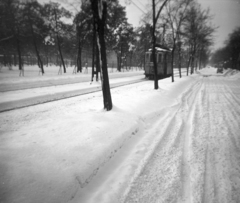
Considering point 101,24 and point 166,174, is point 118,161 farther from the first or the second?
point 101,24

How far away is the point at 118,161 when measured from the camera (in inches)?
106

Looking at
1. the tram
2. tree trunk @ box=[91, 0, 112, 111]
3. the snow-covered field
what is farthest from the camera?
the tram

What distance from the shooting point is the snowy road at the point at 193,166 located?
1.93 meters

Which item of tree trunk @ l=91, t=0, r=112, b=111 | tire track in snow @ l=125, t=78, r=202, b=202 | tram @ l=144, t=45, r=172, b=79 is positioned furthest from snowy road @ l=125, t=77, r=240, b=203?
tram @ l=144, t=45, r=172, b=79

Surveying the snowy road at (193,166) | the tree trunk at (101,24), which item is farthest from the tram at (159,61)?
the snowy road at (193,166)

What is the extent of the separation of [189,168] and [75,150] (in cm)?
225

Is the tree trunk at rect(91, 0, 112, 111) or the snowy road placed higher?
the tree trunk at rect(91, 0, 112, 111)

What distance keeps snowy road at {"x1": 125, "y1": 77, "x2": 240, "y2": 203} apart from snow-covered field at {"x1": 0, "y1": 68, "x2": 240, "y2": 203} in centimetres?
1

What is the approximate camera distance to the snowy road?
1.93 m

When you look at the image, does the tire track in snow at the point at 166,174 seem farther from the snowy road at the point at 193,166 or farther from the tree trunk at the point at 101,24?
the tree trunk at the point at 101,24

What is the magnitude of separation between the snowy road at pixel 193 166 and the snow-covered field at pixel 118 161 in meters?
0.01

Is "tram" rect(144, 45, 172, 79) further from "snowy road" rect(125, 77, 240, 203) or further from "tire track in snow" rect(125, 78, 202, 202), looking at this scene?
"tire track in snow" rect(125, 78, 202, 202)

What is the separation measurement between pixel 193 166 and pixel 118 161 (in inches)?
58.6

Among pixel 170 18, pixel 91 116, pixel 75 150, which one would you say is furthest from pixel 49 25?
pixel 75 150
